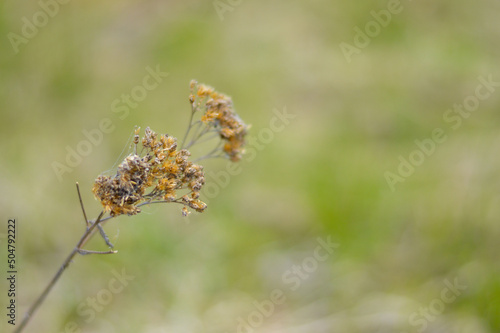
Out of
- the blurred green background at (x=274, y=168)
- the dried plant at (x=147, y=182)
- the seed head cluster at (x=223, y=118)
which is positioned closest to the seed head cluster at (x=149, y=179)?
the dried plant at (x=147, y=182)

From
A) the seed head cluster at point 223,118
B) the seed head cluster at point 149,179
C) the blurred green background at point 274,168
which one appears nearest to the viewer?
the seed head cluster at point 149,179

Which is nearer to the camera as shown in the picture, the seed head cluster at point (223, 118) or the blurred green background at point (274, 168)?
the seed head cluster at point (223, 118)

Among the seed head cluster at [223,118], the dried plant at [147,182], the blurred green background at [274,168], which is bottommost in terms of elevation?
the dried plant at [147,182]

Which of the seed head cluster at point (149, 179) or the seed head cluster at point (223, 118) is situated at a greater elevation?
the seed head cluster at point (223, 118)

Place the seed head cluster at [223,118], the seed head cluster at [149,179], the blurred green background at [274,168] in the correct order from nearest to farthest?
the seed head cluster at [149,179] < the seed head cluster at [223,118] < the blurred green background at [274,168]

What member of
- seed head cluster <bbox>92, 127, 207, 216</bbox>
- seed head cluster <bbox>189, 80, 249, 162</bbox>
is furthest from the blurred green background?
seed head cluster <bbox>92, 127, 207, 216</bbox>

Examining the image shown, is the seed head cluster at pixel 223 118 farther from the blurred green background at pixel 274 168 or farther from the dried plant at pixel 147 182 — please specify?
the blurred green background at pixel 274 168

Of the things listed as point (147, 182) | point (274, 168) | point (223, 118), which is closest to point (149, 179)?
point (147, 182)

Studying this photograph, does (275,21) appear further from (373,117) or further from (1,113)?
(1,113)
